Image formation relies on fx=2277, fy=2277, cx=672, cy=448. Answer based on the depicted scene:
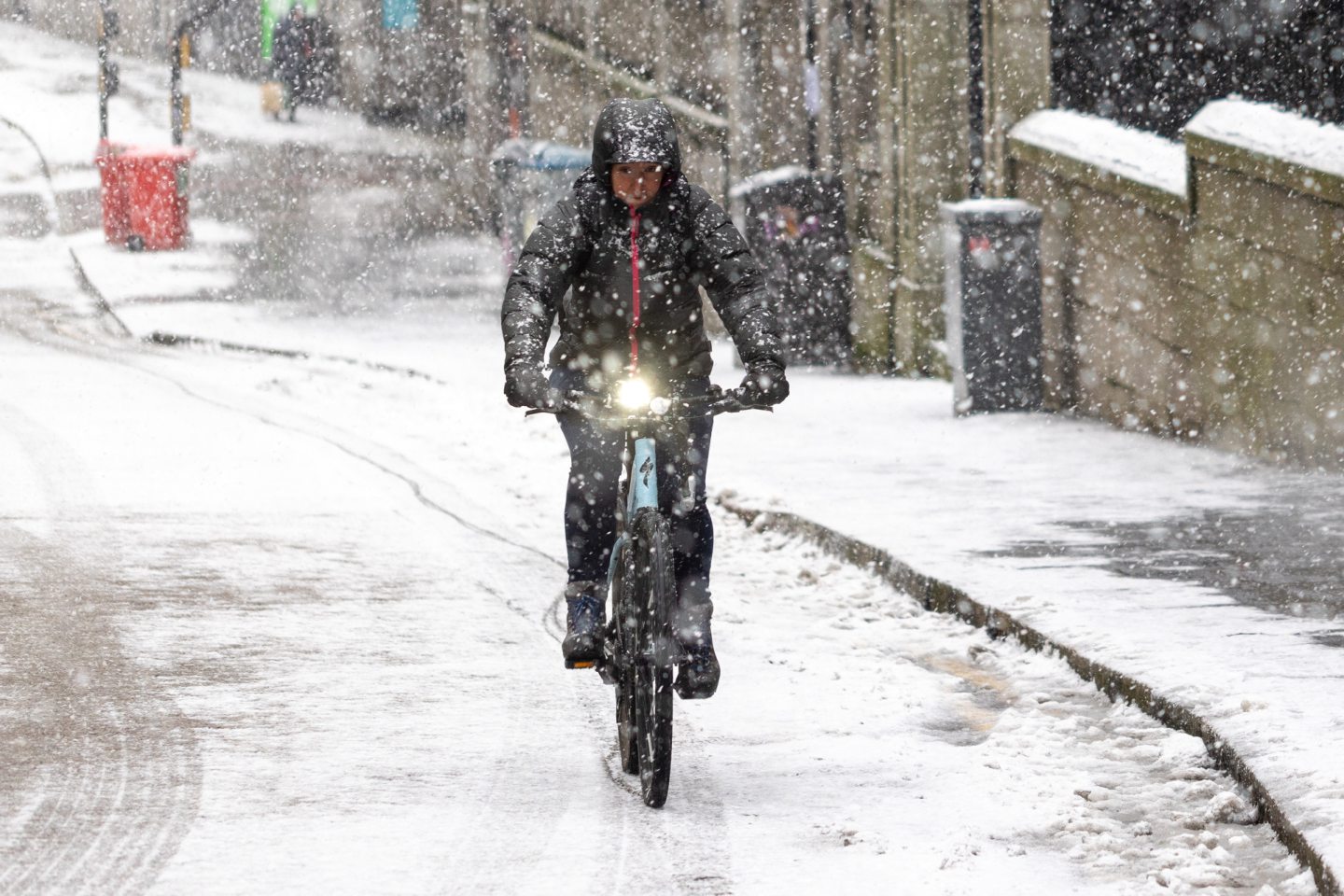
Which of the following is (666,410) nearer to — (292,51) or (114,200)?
(114,200)

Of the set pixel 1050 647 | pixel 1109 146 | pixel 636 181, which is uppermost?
pixel 1109 146

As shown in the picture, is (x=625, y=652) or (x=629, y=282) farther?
(x=629, y=282)

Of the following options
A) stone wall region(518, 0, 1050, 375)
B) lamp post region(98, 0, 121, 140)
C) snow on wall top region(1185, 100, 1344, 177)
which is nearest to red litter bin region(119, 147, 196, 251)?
lamp post region(98, 0, 121, 140)

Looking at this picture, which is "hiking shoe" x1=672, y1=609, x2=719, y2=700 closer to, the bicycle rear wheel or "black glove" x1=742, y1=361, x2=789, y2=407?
the bicycle rear wheel

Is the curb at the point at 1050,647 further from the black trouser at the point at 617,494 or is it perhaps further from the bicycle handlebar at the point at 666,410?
the bicycle handlebar at the point at 666,410

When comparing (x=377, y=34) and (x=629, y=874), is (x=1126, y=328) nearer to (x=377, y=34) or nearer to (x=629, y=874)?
(x=629, y=874)

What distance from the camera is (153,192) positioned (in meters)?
25.0

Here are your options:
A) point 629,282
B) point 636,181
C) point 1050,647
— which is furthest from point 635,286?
point 1050,647

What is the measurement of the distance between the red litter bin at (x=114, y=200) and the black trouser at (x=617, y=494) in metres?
19.9

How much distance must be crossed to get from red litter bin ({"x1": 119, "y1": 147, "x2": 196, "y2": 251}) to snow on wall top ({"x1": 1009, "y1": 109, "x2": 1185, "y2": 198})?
12.7 meters

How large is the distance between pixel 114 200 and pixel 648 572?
67.8ft

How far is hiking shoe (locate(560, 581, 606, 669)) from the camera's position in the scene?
20.9 feet

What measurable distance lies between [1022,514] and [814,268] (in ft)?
25.5

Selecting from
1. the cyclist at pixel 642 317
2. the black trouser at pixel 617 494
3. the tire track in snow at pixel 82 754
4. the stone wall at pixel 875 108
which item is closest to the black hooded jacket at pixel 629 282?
the cyclist at pixel 642 317
